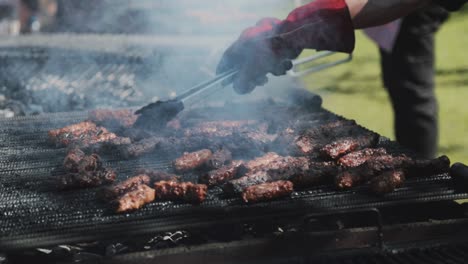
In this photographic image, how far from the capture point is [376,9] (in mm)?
4027

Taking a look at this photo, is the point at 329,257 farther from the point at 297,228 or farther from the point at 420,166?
the point at 420,166

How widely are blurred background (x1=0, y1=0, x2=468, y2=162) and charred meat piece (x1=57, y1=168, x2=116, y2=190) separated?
2583mm

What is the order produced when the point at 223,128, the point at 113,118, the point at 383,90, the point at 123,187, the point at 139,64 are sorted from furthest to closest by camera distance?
1. the point at 383,90
2. the point at 139,64
3. the point at 113,118
4. the point at 223,128
5. the point at 123,187

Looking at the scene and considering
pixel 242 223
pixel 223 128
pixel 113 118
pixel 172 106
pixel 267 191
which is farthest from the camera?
pixel 113 118

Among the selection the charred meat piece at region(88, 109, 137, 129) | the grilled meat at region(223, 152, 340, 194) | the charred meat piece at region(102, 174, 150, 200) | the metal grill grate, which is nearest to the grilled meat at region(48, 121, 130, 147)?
the charred meat piece at region(88, 109, 137, 129)

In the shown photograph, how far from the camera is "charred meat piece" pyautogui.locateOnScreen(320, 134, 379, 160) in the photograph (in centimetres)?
373

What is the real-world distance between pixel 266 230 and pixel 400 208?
0.81m

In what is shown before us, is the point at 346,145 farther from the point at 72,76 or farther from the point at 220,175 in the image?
the point at 72,76

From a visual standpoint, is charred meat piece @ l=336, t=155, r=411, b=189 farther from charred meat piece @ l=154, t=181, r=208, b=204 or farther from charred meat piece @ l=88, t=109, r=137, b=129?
charred meat piece @ l=88, t=109, r=137, b=129

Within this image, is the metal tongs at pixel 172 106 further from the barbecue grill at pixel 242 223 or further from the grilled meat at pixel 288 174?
the grilled meat at pixel 288 174

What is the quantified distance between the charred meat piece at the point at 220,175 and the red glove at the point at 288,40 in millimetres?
797

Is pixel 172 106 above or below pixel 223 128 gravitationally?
above

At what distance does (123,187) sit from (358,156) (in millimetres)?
1443

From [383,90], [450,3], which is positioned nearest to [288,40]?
[450,3]
